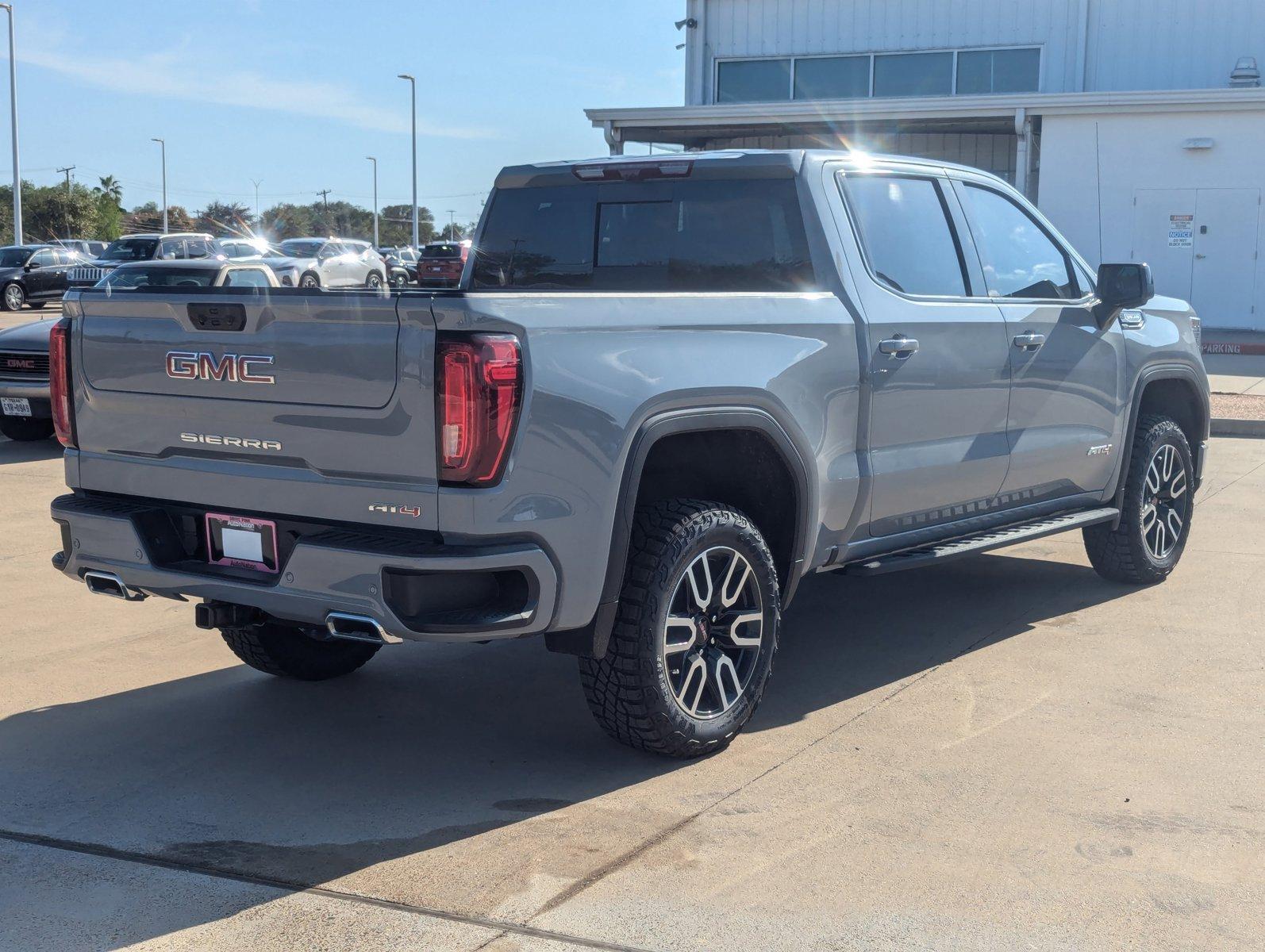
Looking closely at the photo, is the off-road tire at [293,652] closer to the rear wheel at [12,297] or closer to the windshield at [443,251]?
the windshield at [443,251]

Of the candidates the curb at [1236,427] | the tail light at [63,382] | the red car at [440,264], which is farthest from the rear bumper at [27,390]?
the curb at [1236,427]

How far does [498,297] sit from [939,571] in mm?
4306

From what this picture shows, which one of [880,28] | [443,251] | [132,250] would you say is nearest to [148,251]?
[132,250]

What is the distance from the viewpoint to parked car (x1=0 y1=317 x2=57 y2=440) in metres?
11.0

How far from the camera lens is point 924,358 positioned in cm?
514

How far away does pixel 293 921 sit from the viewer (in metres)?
3.31

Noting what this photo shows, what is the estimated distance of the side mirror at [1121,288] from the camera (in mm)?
6156

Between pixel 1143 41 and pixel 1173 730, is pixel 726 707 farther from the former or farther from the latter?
pixel 1143 41

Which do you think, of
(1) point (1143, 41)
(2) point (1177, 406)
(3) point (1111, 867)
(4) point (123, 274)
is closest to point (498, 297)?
(3) point (1111, 867)

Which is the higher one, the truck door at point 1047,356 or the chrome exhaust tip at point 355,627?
the truck door at point 1047,356

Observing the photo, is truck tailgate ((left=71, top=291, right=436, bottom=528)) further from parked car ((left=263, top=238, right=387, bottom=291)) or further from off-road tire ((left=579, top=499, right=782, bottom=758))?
parked car ((left=263, top=238, right=387, bottom=291))

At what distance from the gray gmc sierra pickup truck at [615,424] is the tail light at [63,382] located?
11 mm

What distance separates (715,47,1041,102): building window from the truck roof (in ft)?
75.9

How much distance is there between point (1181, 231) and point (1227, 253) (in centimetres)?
84
